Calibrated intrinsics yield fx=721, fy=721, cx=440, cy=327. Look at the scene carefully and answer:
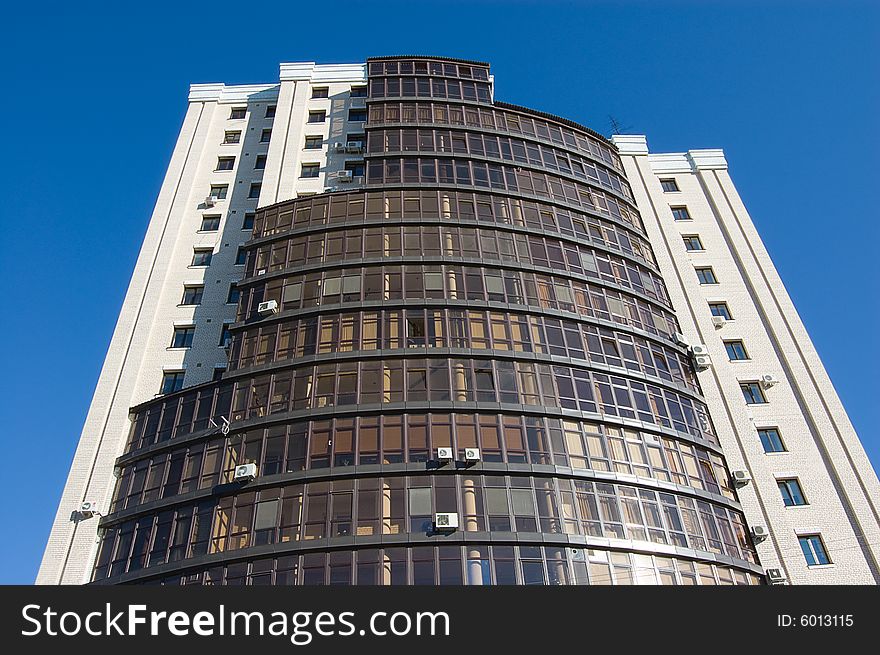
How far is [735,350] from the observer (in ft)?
125

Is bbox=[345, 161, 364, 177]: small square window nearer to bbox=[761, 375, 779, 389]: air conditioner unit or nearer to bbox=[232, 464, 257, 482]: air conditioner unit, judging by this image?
bbox=[232, 464, 257, 482]: air conditioner unit

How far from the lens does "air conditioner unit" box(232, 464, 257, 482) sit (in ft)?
88.6

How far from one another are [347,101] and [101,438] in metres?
26.2

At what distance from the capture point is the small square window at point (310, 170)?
41.8 m

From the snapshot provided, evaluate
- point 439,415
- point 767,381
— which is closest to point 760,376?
point 767,381

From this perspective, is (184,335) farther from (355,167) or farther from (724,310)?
(724,310)

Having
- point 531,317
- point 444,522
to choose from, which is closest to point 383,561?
point 444,522

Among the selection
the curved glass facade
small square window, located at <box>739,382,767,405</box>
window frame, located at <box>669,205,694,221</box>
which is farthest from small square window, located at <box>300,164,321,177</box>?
small square window, located at <box>739,382,767,405</box>

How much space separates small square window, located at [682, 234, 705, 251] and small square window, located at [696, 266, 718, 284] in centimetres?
181

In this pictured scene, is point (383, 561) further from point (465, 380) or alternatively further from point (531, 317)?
point (531, 317)

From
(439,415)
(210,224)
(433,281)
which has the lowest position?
A: (439,415)

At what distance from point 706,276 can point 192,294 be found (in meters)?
28.9

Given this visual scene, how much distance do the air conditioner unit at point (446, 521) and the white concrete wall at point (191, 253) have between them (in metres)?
13.7

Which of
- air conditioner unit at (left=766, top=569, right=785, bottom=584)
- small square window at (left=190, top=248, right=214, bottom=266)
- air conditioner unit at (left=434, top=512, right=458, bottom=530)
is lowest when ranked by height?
air conditioner unit at (left=766, top=569, right=785, bottom=584)
